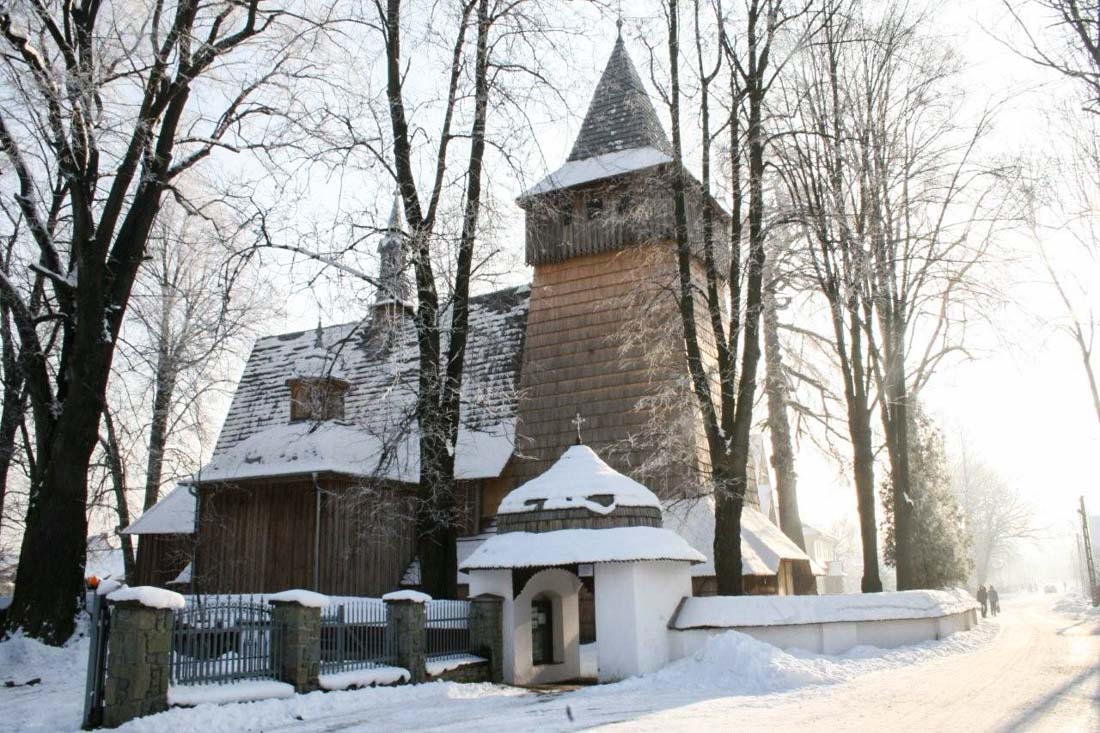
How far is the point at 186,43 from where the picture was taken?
1582cm

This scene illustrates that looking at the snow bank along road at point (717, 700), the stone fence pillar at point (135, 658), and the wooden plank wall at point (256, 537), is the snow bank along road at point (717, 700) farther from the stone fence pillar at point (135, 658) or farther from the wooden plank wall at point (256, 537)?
the wooden plank wall at point (256, 537)

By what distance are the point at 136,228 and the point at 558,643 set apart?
10593 mm

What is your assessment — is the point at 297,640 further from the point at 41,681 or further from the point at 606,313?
the point at 606,313

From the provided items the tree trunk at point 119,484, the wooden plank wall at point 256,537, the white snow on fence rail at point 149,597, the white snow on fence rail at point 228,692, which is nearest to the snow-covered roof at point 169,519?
the tree trunk at point 119,484

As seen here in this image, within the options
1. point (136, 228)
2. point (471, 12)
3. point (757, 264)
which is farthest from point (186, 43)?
point (757, 264)

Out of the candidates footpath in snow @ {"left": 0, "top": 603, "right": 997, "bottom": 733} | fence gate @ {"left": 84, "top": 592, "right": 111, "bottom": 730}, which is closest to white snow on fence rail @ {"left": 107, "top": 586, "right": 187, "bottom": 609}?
fence gate @ {"left": 84, "top": 592, "right": 111, "bottom": 730}

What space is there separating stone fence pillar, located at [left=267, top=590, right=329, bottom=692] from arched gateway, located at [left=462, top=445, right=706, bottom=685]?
390 cm

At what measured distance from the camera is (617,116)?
1015 inches

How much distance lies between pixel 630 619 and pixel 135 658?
24.3ft

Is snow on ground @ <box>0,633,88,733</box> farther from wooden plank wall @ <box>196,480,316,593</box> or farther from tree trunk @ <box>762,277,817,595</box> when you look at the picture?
tree trunk @ <box>762,277,817,595</box>

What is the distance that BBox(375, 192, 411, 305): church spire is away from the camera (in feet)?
52.3

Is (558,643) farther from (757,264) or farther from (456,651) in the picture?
(757,264)

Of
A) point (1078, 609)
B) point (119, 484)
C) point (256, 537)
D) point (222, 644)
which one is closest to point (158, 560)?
point (119, 484)

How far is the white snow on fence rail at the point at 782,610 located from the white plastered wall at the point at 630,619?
1.70ft
